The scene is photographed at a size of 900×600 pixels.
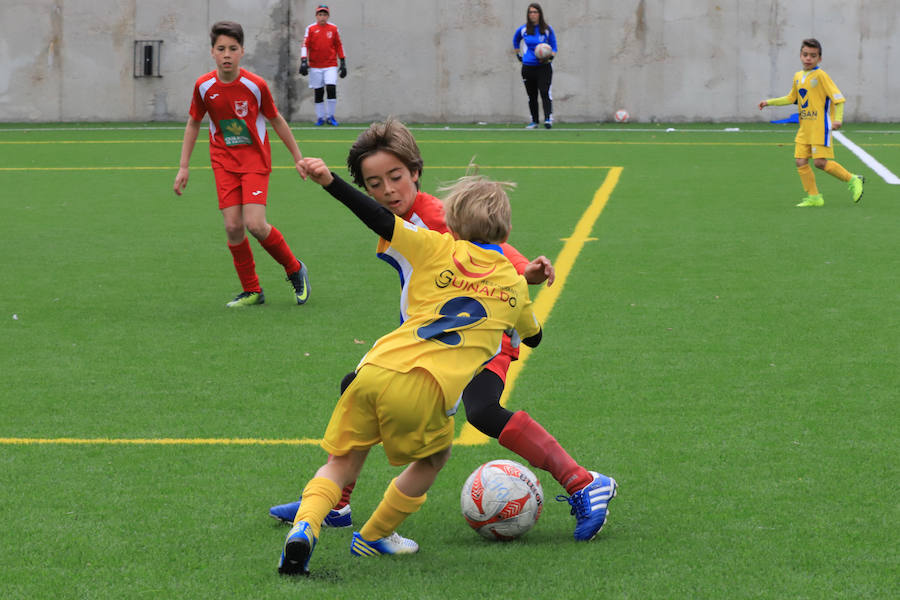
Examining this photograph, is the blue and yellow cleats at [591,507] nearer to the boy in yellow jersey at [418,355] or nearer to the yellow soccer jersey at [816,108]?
the boy in yellow jersey at [418,355]

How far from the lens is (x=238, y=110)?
7.88 m

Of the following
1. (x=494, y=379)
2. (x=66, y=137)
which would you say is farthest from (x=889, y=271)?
(x=66, y=137)

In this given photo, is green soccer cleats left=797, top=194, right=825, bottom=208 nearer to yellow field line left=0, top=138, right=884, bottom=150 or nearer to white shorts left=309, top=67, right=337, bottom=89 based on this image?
yellow field line left=0, top=138, right=884, bottom=150

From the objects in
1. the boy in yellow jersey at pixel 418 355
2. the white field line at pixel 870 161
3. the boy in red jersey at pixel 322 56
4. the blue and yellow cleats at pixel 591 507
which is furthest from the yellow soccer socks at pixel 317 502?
the boy in red jersey at pixel 322 56

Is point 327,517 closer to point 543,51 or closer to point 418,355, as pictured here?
point 418,355

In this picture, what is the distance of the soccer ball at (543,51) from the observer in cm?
2134

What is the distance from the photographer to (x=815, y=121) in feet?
41.2

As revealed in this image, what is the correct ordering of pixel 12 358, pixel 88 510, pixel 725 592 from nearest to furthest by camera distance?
pixel 725 592 < pixel 88 510 < pixel 12 358

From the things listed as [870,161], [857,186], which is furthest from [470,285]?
[870,161]

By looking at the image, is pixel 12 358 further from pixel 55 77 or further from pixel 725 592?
pixel 55 77

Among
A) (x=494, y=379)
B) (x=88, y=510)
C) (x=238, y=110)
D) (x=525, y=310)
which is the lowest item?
(x=88, y=510)

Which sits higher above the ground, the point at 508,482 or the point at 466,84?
the point at 466,84

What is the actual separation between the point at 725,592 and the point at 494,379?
40.6 inches

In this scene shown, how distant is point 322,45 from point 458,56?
3279mm
